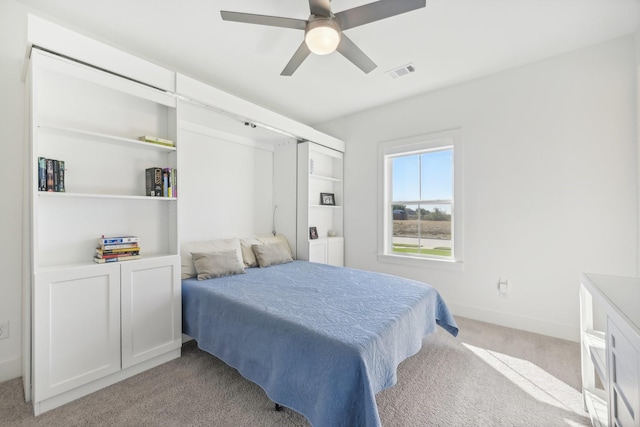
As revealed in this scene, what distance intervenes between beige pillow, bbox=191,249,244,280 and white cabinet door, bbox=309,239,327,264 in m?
1.12

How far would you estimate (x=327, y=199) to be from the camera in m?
4.29

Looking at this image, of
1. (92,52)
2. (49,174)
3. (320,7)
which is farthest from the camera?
(92,52)

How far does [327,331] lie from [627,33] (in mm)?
3588

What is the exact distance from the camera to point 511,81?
9.72ft

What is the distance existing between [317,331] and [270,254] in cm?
189

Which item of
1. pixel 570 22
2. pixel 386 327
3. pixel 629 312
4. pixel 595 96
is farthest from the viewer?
pixel 595 96

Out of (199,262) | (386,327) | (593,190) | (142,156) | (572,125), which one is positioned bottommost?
(386,327)

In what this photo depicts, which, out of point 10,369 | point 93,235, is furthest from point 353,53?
point 10,369

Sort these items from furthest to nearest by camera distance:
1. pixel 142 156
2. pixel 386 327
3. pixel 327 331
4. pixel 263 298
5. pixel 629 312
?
1. pixel 142 156
2. pixel 263 298
3. pixel 386 327
4. pixel 327 331
5. pixel 629 312

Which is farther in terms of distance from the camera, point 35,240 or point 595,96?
point 595,96

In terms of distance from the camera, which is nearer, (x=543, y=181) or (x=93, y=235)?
A: (x=93, y=235)

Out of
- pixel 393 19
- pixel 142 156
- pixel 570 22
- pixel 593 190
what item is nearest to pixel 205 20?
pixel 142 156

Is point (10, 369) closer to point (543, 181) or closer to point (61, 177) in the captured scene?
point (61, 177)

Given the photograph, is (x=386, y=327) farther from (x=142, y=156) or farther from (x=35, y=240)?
(x=142, y=156)
